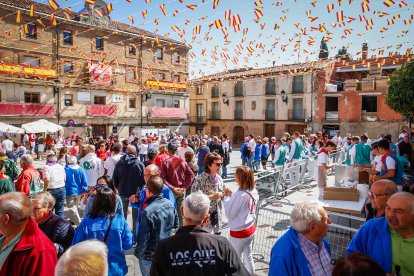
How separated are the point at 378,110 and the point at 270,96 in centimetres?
1022

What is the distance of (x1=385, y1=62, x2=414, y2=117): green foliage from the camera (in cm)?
1034

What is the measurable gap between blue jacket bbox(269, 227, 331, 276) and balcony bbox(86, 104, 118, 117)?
89.0ft

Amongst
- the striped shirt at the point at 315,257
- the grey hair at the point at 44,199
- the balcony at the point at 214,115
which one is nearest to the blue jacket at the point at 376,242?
the striped shirt at the point at 315,257

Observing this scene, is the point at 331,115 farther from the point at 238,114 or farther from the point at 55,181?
the point at 55,181

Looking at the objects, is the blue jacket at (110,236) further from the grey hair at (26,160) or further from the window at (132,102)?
the window at (132,102)

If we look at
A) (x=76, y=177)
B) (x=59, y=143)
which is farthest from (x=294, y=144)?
(x=59, y=143)

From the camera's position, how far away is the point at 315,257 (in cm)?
235

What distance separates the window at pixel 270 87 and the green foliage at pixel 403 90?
21.0 metres

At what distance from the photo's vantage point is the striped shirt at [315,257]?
2.31m

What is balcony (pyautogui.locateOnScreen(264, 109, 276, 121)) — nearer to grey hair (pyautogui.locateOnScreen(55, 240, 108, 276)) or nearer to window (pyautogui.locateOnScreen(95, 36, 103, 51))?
window (pyautogui.locateOnScreen(95, 36, 103, 51))

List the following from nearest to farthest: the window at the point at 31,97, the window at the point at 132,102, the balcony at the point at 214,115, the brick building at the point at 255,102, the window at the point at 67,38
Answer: the window at the point at 31,97, the window at the point at 67,38, the brick building at the point at 255,102, the window at the point at 132,102, the balcony at the point at 214,115

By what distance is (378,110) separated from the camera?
26812 millimetres

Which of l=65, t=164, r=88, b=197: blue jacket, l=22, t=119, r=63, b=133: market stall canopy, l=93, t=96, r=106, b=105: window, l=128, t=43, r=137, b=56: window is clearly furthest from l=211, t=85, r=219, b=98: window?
l=65, t=164, r=88, b=197: blue jacket

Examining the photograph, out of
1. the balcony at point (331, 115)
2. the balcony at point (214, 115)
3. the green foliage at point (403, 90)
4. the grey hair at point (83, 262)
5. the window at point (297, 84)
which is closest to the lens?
the grey hair at point (83, 262)
